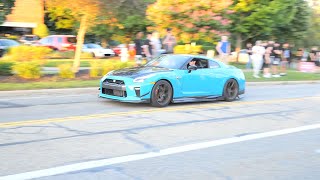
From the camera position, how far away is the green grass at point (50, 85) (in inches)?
505

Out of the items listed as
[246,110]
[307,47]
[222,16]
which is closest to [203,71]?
[246,110]

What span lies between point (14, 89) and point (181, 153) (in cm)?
775

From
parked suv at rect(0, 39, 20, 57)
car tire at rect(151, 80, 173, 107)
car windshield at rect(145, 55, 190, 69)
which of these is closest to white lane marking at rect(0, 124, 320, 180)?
car tire at rect(151, 80, 173, 107)

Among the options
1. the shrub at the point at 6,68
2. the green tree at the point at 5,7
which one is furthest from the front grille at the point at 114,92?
the green tree at the point at 5,7

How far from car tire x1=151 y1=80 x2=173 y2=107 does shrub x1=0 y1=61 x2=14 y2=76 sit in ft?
24.0

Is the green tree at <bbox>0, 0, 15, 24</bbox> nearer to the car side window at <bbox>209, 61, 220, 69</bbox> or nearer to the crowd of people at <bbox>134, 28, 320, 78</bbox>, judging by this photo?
the crowd of people at <bbox>134, 28, 320, 78</bbox>

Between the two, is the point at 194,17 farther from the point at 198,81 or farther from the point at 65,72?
the point at 198,81

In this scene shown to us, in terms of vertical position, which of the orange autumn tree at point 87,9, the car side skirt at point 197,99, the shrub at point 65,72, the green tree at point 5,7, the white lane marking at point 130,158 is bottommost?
the white lane marking at point 130,158

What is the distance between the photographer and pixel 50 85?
44.4 ft

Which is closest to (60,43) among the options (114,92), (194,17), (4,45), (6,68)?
(4,45)

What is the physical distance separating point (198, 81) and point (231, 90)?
5.19 ft

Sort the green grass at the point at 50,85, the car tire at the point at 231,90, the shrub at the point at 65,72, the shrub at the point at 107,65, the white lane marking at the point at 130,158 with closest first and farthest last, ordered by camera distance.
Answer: the white lane marking at the point at 130,158 < the car tire at the point at 231,90 < the green grass at the point at 50,85 < the shrub at the point at 65,72 < the shrub at the point at 107,65

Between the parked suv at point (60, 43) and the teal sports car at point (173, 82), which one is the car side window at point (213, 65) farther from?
the parked suv at point (60, 43)

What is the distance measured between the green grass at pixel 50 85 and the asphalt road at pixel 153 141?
142cm
